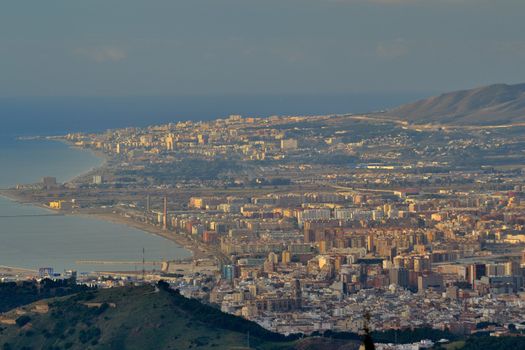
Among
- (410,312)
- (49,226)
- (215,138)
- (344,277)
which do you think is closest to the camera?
(410,312)

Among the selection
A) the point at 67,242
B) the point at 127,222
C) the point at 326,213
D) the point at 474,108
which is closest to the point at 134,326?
the point at 67,242

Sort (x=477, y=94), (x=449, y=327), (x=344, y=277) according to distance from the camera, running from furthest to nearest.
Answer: (x=477, y=94)
(x=344, y=277)
(x=449, y=327)

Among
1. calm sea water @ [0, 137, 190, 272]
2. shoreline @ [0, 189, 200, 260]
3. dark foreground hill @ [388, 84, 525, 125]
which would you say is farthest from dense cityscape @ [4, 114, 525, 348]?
dark foreground hill @ [388, 84, 525, 125]

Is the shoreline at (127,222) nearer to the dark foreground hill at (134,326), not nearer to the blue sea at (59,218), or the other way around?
the blue sea at (59,218)

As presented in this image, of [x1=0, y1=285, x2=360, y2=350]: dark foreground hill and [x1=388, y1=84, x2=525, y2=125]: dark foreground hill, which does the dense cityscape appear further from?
[x1=388, y1=84, x2=525, y2=125]: dark foreground hill

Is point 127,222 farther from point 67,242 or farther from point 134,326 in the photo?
point 134,326

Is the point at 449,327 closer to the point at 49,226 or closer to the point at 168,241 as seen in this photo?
the point at 168,241

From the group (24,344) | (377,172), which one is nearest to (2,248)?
(24,344)
